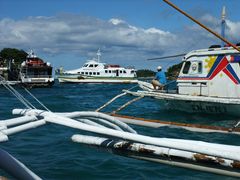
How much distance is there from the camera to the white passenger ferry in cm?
6619

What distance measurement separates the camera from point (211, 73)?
54.2ft

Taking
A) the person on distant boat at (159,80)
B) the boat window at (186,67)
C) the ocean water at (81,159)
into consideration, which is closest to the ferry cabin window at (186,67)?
the boat window at (186,67)

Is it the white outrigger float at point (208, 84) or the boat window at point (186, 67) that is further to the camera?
the boat window at point (186, 67)

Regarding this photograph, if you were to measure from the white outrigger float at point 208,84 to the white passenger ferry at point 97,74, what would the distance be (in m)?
48.6

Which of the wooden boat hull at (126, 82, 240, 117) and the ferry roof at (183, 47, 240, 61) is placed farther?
the ferry roof at (183, 47, 240, 61)

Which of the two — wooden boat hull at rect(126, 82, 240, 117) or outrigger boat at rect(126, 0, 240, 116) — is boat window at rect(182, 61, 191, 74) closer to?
outrigger boat at rect(126, 0, 240, 116)

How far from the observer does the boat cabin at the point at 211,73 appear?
51.8 ft

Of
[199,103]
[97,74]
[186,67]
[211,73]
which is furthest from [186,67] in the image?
[97,74]

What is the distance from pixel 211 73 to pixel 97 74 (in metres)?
52.3

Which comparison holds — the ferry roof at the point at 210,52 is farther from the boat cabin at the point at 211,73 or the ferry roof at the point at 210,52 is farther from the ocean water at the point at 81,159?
the ocean water at the point at 81,159

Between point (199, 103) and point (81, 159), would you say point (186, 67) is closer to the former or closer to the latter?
point (199, 103)

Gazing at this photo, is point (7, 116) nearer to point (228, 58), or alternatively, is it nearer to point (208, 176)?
point (228, 58)

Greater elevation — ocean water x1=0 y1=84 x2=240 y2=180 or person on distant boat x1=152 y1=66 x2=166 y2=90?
person on distant boat x1=152 y1=66 x2=166 y2=90

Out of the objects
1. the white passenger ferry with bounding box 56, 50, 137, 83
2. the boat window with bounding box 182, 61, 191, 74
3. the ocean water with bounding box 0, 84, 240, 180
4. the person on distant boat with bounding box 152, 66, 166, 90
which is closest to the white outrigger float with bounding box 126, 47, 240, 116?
the boat window with bounding box 182, 61, 191, 74
